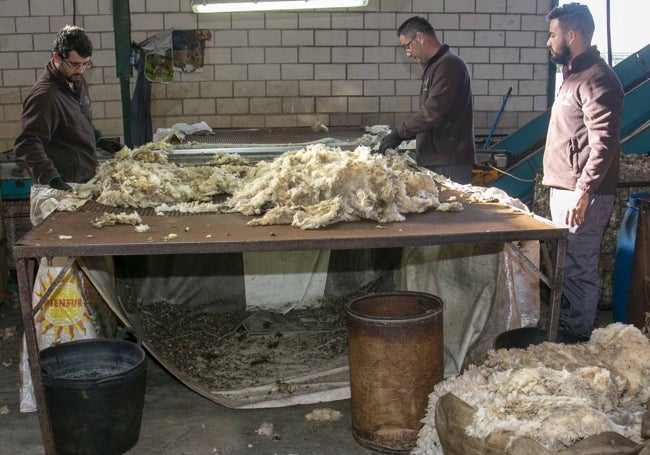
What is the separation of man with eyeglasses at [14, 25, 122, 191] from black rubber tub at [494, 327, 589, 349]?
2725mm

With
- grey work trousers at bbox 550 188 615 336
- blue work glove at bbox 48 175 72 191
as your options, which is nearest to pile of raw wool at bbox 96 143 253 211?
blue work glove at bbox 48 175 72 191

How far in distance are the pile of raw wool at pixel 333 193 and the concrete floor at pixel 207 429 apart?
3.92 ft

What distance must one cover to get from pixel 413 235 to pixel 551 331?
3.27 feet

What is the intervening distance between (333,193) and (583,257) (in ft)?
6.03

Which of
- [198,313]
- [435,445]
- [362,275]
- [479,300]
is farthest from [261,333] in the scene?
[435,445]

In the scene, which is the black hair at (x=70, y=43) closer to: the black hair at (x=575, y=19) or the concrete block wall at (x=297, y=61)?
the black hair at (x=575, y=19)

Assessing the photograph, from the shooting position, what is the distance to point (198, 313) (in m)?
5.40

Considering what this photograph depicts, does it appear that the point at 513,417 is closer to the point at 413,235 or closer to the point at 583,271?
the point at 413,235

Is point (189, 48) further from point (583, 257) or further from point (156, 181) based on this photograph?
point (583, 257)

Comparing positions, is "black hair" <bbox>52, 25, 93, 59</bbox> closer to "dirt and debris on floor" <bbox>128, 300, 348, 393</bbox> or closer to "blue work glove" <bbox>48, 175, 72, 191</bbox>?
"blue work glove" <bbox>48, 175, 72, 191</bbox>

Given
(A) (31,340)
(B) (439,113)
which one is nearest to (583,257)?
(B) (439,113)

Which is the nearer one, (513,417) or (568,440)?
(568,440)

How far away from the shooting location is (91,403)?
330 cm

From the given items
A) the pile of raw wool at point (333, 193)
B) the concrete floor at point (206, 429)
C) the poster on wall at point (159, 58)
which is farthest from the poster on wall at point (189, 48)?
the concrete floor at point (206, 429)
